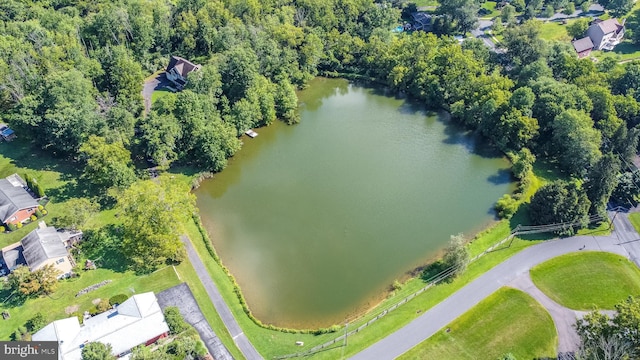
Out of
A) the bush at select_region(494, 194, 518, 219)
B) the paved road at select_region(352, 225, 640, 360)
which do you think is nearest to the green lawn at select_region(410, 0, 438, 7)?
the bush at select_region(494, 194, 518, 219)

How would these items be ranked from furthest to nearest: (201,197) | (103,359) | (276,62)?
(276,62) → (201,197) → (103,359)

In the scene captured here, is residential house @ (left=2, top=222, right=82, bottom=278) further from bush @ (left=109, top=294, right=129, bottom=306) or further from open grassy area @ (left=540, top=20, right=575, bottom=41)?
open grassy area @ (left=540, top=20, right=575, bottom=41)

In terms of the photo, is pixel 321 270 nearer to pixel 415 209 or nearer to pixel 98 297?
pixel 415 209

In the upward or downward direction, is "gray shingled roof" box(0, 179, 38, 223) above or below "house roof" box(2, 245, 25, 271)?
above

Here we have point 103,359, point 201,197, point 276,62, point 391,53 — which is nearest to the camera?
point 103,359

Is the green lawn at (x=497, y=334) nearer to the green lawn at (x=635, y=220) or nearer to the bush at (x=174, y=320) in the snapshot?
the green lawn at (x=635, y=220)

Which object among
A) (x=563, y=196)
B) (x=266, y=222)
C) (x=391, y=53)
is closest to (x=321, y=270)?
(x=266, y=222)

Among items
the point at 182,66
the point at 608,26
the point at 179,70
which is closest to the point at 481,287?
the point at 179,70

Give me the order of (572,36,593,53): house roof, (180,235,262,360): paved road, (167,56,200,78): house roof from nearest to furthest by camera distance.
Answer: (180,235,262,360): paved road → (167,56,200,78): house roof → (572,36,593,53): house roof
